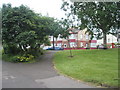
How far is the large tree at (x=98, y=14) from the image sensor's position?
37.7ft

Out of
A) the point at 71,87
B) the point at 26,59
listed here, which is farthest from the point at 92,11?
the point at 71,87

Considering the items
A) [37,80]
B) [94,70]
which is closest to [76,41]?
[94,70]

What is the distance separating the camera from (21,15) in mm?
12875

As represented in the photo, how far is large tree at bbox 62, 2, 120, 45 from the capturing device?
1149 cm

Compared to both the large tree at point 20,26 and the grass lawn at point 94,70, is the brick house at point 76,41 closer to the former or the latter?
the large tree at point 20,26

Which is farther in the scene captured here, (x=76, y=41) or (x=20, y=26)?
(x=76, y=41)

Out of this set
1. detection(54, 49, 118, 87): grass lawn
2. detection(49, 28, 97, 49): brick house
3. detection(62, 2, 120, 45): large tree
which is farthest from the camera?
detection(49, 28, 97, 49): brick house

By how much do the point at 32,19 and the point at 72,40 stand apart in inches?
1076

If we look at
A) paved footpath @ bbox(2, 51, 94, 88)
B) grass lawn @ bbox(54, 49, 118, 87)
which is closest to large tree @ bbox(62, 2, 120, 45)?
grass lawn @ bbox(54, 49, 118, 87)

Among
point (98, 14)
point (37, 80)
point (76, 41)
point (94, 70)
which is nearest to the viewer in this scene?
point (37, 80)

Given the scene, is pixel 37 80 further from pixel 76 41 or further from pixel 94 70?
pixel 76 41

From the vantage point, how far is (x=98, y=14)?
43.3ft

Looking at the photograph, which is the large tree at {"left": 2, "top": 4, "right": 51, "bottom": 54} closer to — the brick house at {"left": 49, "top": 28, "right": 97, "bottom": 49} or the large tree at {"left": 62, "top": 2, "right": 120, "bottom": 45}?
the large tree at {"left": 62, "top": 2, "right": 120, "bottom": 45}

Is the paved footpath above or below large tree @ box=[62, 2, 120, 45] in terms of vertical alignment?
below
